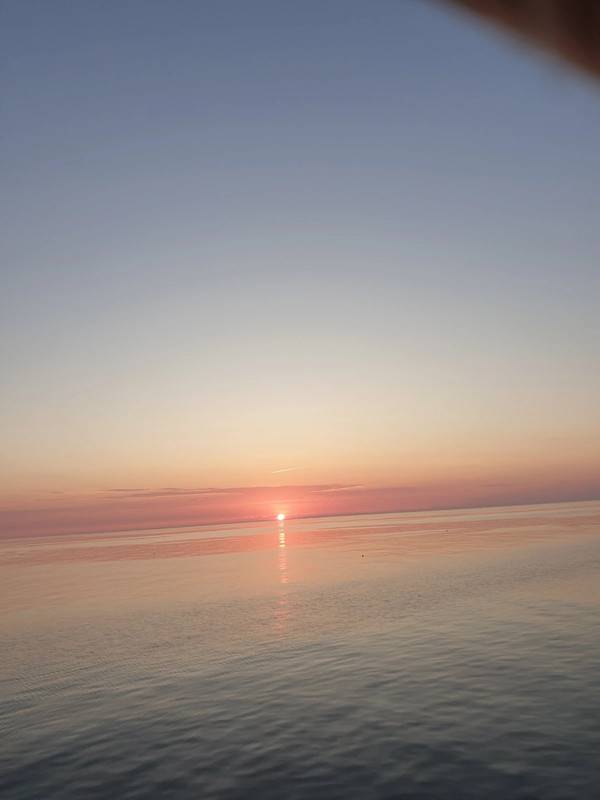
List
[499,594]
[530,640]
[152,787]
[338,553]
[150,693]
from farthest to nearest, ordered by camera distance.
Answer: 1. [338,553]
2. [499,594]
3. [530,640]
4. [150,693]
5. [152,787]

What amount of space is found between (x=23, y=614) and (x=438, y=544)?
99.5 ft

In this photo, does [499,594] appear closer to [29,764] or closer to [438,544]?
[29,764]

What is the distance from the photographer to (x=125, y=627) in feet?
70.0

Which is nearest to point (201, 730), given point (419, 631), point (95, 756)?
point (95, 756)

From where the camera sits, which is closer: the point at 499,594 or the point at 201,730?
the point at 201,730

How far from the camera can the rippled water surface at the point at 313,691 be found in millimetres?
9641

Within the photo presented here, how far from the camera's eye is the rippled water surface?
964cm

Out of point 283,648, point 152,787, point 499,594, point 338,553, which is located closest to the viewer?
point 152,787

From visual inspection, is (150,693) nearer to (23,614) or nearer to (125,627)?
(125,627)

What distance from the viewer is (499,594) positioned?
23156 millimetres

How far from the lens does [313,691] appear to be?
1366 centimetres

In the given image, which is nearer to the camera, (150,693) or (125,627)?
(150,693)

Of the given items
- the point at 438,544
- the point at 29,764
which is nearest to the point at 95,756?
the point at 29,764

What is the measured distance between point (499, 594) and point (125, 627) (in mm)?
12989
